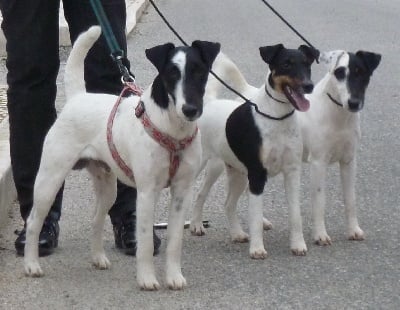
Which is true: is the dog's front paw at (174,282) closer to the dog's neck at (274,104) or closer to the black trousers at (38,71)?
the black trousers at (38,71)

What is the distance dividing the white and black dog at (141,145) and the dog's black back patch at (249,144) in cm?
64

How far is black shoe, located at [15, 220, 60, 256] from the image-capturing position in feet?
16.6

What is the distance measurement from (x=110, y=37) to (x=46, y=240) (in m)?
1.11

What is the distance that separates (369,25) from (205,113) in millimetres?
10258

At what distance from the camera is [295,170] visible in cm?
516

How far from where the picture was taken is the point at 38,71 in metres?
5.02

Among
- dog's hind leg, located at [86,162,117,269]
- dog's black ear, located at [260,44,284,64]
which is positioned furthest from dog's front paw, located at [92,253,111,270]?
dog's black ear, located at [260,44,284,64]

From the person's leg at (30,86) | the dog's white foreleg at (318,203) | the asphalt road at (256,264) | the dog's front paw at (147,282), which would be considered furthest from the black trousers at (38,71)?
the dog's white foreleg at (318,203)

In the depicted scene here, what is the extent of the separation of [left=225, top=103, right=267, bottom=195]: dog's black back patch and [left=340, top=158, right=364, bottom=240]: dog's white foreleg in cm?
56

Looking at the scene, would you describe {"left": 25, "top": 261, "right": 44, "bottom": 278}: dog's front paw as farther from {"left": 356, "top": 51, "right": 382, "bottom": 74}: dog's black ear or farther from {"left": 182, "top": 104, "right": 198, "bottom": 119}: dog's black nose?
{"left": 356, "top": 51, "right": 382, "bottom": 74}: dog's black ear

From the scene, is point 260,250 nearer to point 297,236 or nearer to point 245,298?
point 297,236

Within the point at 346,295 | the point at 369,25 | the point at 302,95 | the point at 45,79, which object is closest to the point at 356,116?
the point at 302,95

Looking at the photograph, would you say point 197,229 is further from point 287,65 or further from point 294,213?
point 287,65

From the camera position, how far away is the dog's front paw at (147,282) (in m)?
4.52
